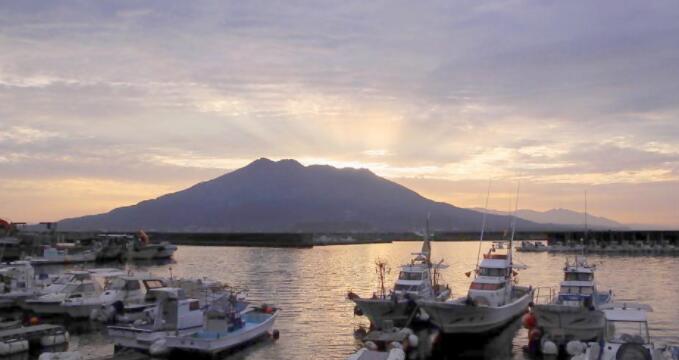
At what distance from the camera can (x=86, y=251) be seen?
78.4 metres

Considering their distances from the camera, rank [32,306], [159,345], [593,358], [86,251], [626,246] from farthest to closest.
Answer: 1. [626,246]
2. [86,251]
3. [32,306]
4. [159,345]
5. [593,358]

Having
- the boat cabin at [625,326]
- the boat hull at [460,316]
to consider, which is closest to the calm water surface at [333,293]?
the boat hull at [460,316]

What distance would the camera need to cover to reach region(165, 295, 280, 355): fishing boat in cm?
2311

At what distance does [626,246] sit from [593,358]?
3557 inches

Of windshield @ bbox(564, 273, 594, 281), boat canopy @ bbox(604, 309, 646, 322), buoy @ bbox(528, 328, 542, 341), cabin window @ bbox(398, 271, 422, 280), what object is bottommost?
buoy @ bbox(528, 328, 542, 341)

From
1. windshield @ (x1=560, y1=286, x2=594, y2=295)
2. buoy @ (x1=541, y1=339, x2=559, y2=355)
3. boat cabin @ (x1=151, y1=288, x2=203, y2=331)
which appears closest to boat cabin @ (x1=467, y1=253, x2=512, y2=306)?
windshield @ (x1=560, y1=286, x2=594, y2=295)

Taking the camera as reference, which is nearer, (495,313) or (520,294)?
(495,313)

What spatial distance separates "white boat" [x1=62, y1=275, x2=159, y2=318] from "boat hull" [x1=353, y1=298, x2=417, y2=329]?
12.0 metres

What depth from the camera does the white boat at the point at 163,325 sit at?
77.8ft

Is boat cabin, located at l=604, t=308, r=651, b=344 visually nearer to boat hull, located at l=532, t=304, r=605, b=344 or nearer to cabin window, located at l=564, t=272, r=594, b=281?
boat hull, located at l=532, t=304, r=605, b=344

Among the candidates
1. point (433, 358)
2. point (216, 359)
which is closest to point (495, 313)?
point (433, 358)

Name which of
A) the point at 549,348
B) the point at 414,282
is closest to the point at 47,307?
the point at 414,282

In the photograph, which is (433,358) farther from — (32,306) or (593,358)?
(32,306)

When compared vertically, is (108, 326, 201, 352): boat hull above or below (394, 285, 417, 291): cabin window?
below
